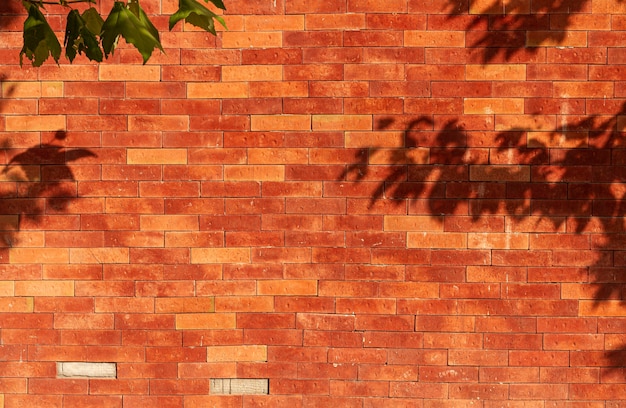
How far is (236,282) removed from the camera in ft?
11.9

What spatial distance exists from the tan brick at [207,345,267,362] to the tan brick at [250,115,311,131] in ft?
4.68

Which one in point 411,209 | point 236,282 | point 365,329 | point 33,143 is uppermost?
point 33,143

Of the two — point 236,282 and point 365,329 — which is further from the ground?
point 236,282

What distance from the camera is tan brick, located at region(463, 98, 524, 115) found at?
358cm

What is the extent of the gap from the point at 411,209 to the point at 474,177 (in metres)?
0.45

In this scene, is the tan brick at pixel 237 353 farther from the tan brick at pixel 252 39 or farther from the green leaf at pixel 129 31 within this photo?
the green leaf at pixel 129 31

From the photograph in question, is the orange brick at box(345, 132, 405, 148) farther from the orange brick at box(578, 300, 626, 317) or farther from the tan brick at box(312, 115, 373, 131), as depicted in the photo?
the orange brick at box(578, 300, 626, 317)

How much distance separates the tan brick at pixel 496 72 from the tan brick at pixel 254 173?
1349 millimetres

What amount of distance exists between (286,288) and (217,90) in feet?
4.42

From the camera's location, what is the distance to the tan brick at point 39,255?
3629mm

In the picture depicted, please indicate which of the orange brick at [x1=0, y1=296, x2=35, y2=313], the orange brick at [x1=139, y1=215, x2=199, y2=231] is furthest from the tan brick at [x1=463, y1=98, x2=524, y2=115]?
Answer: the orange brick at [x1=0, y1=296, x2=35, y2=313]

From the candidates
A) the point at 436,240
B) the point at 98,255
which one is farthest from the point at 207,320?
the point at 436,240

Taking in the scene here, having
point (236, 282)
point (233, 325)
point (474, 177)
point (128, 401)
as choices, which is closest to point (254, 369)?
point (233, 325)

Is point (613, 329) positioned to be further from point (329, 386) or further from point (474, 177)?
A: point (329, 386)
